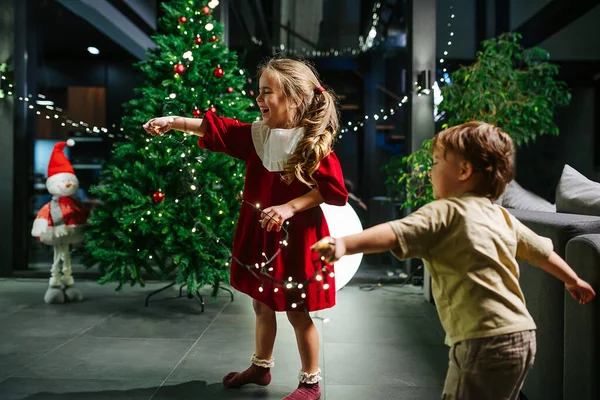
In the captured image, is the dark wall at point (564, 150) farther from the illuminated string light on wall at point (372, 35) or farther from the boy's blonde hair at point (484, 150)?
the boy's blonde hair at point (484, 150)

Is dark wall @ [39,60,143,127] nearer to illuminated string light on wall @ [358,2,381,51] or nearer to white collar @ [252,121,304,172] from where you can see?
illuminated string light on wall @ [358,2,381,51]

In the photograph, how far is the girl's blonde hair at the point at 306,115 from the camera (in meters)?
1.91

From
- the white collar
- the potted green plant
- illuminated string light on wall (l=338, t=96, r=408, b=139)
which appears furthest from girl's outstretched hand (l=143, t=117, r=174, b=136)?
illuminated string light on wall (l=338, t=96, r=408, b=139)

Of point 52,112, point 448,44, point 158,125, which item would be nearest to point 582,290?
point 158,125

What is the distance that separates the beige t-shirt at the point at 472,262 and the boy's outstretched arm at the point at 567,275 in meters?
0.13

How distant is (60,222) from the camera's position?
3.83 meters

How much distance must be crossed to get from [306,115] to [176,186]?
75.2 inches

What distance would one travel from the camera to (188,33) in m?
3.76

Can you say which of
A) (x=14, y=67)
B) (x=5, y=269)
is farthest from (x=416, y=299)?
(x=14, y=67)

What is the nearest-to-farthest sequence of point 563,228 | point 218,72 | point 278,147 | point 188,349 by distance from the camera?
point 563,228
point 278,147
point 188,349
point 218,72

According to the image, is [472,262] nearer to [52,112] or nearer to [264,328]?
[264,328]

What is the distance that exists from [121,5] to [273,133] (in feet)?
12.1

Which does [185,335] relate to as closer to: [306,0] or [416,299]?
[416,299]

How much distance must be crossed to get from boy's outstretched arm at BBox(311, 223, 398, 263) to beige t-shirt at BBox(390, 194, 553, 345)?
0.05 meters
